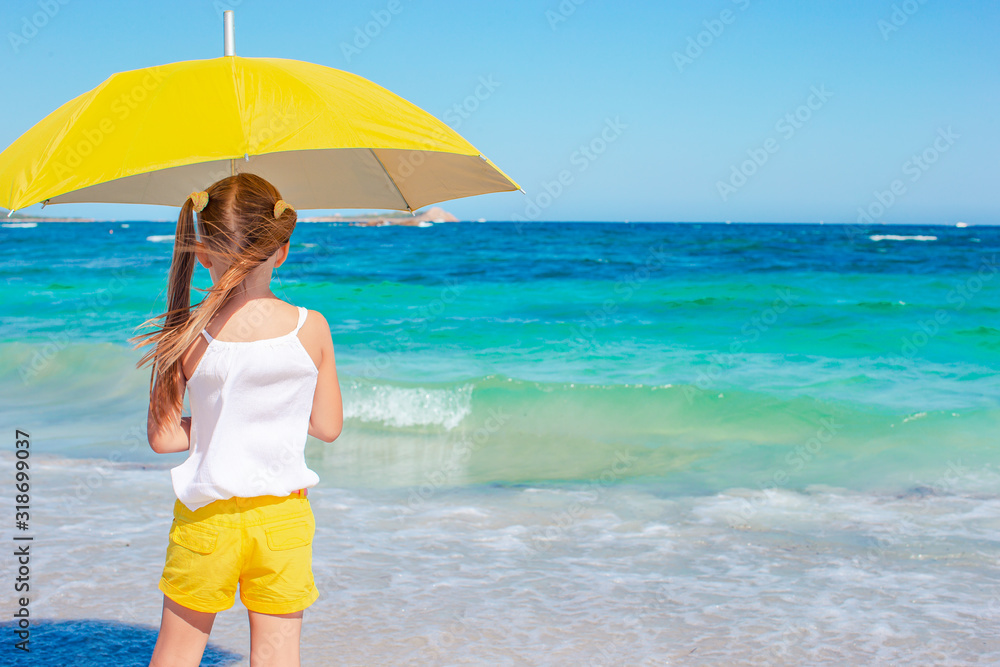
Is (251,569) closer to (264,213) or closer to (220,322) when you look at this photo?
(220,322)

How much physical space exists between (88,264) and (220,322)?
31751mm

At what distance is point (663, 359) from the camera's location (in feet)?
38.8

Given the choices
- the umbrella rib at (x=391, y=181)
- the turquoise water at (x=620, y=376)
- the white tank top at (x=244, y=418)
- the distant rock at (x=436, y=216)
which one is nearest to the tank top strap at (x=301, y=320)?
the white tank top at (x=244, y=418)

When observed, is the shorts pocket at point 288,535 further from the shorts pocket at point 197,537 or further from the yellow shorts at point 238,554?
the shorts pocket at point 197,537

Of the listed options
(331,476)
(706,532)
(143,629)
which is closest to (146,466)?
(331,476)

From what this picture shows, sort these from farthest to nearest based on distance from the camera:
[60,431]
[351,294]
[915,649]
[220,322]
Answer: [351,294] → [60,431] → [915,649] → [220,322]

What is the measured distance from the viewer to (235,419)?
6.64 ft

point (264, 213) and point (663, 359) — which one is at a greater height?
point (264, 213)

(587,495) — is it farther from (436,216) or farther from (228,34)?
(436,216)

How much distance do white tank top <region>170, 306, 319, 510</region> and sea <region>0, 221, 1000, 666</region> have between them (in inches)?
12.4

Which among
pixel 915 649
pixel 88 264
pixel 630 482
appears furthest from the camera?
pixel 88 264

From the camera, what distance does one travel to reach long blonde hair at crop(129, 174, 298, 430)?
2.02m

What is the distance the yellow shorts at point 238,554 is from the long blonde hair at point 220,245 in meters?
0.28

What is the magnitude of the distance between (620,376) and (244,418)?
8718 mm
